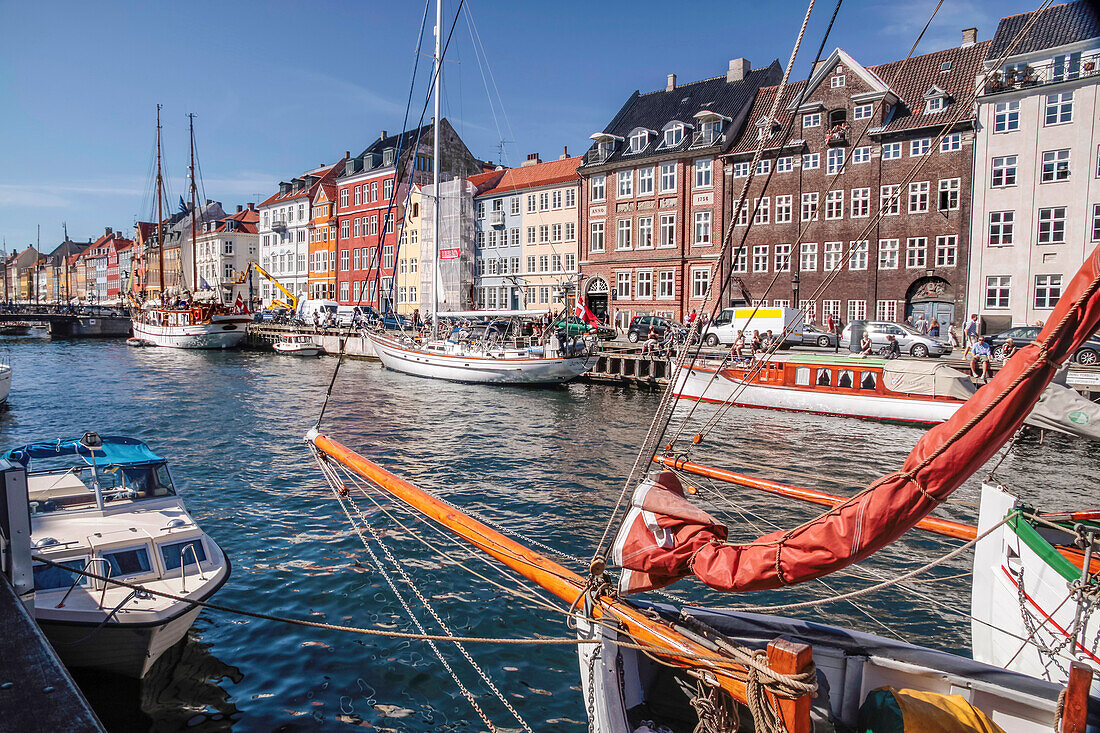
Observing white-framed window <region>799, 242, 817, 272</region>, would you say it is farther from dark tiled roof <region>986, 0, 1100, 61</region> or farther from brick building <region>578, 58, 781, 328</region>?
dark tiled roof <region>986, 0, 1100, 61</region>

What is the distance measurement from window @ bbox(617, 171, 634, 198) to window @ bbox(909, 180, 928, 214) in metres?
18.7

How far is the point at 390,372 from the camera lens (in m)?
43.6

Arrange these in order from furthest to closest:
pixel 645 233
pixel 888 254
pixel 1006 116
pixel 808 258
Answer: pixel 645 233 → pixel 808 258 → pixel 888 254 → pixel 1006 116

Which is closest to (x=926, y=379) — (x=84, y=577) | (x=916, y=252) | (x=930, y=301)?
(x=930, y=301)

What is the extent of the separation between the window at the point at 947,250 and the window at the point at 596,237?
22661 mm

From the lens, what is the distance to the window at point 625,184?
5184 cm

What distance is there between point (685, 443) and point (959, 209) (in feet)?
89.6

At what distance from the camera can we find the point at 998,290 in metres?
38.1

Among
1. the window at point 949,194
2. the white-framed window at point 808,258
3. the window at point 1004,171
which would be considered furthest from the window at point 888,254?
the window at point 1004,171

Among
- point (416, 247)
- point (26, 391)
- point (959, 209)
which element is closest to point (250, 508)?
point (26, 391)

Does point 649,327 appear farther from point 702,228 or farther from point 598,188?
point 598,188

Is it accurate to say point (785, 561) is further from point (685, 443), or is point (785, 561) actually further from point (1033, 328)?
point (1033, 328)

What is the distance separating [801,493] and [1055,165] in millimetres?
37360

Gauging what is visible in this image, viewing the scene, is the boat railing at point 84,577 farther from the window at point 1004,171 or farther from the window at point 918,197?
the window at point 1004,171
